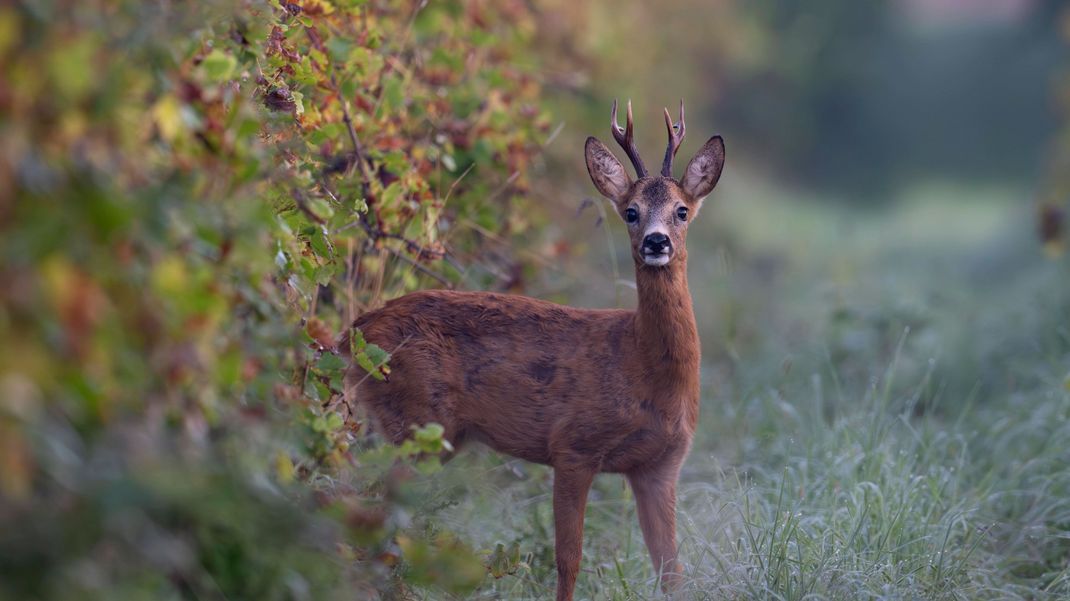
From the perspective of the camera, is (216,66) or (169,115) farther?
(216,66)

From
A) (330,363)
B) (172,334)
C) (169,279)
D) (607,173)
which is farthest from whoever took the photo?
(607,173)

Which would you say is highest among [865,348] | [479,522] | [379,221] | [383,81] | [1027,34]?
[1027,34]

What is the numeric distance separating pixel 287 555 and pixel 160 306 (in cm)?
71

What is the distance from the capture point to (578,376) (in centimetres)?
515

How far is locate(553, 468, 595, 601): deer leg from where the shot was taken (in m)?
4.95

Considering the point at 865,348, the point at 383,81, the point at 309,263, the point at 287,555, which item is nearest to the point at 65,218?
the point at 287,555

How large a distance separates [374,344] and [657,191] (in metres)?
1.25

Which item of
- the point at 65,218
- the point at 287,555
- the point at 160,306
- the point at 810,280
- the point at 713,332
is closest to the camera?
the point at 65,218

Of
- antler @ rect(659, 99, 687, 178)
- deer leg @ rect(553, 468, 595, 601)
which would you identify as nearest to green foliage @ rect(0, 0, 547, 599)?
deer leg @ rect(553, 468, 595, 601)

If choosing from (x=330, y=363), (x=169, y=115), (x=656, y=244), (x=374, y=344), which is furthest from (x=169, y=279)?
(x=656, y=244)

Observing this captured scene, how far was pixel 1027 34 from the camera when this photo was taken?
2298 centimetres

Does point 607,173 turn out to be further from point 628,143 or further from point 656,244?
point 656,244

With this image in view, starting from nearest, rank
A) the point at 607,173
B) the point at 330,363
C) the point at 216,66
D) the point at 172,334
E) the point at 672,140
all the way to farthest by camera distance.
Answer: the point at 172,334, the point at 216,66, the point at 330,363, the point at 672,140, the point at 607,173

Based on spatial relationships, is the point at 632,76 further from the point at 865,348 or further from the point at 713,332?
the point at 865,348
